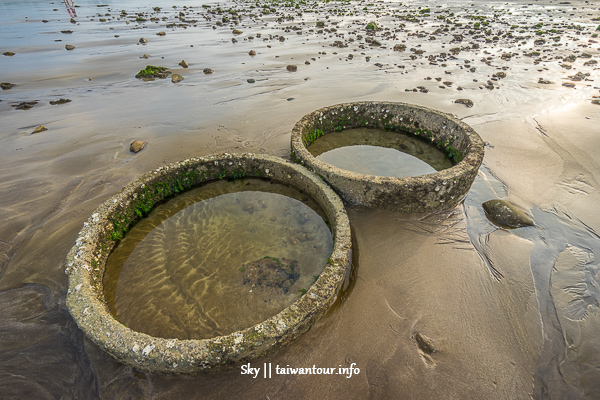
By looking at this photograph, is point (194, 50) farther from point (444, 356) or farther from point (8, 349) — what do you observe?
point (444, 356)

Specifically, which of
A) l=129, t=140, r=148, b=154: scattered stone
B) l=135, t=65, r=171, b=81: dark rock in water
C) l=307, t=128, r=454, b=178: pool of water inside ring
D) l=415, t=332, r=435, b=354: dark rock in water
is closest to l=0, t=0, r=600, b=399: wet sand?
l=415, t=332, r=435, b=354: dark rock in water

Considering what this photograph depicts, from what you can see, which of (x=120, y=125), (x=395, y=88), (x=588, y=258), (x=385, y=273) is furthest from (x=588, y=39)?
(x=120, y=125)

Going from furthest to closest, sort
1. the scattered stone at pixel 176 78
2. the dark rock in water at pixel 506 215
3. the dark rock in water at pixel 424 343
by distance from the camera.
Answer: the scattered stone at pixel 176 78
the dark rock in water at pixel 506 215
the dark rock in water at pixel 424 343

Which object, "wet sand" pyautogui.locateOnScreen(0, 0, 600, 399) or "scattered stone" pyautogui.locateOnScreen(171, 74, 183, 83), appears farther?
"scattered stone" pyautogui.locateOnScreen(171, 74, 183, 83)

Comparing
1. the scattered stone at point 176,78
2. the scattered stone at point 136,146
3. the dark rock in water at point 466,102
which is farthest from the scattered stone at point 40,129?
the dark rock in water at point 466,102

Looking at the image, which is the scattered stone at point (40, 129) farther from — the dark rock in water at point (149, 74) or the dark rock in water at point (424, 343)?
the dark rock in water at point (424, 343)

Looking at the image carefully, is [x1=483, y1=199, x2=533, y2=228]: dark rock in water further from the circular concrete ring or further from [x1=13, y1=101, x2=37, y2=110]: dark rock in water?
[x1=13, y1=101, x2=37, y2=110]: dark rock in water
